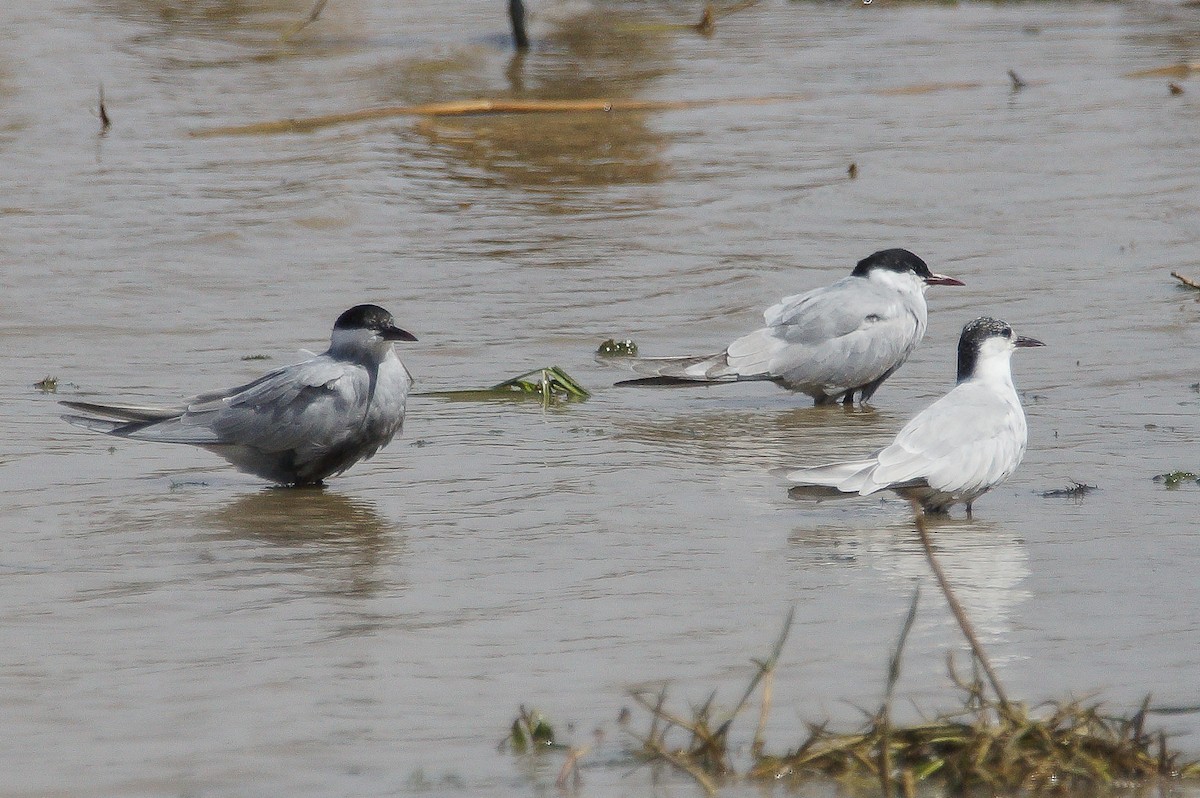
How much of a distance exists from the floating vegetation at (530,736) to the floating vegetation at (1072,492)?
2480 millimetres

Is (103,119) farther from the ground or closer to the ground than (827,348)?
farther from the ground

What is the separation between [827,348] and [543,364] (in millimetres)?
1302

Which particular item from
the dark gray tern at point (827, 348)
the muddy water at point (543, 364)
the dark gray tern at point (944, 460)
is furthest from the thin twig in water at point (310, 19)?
the dark gray tern at point (944, 460)

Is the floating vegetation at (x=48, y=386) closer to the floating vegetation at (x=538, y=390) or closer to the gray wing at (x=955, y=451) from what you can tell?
the floating vegetation at (x=538, y=390)

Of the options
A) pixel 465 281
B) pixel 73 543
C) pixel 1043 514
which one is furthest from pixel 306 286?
pixel 1043 514

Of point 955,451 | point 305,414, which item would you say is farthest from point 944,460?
point 305,414

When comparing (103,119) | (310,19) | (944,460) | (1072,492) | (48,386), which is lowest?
(48,386)

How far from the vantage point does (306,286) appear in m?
9.40

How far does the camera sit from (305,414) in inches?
223

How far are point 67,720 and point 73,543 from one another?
58.8 inches

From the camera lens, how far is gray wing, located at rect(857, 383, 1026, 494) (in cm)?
505

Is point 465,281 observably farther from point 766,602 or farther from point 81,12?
point 81,12

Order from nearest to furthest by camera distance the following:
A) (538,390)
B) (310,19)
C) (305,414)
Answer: (305,414), (538,390), (310,19)

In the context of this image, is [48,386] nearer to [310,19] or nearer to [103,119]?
[310,19]
